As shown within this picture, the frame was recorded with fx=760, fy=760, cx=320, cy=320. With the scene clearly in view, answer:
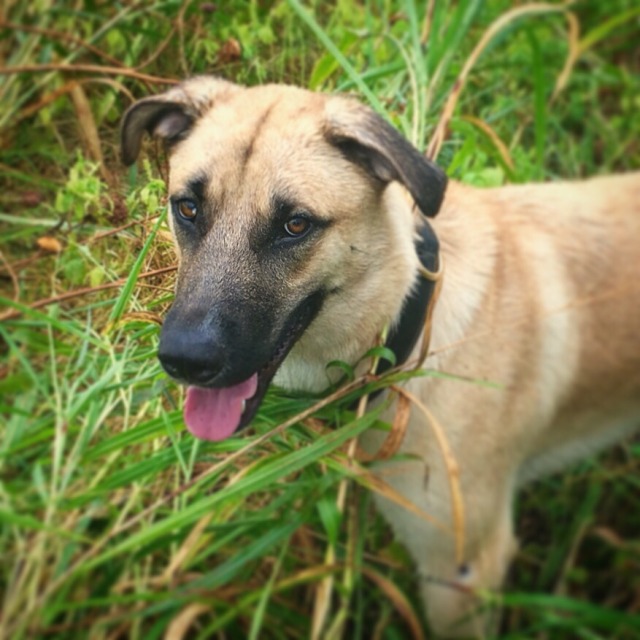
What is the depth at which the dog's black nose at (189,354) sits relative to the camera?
1642 millimetres

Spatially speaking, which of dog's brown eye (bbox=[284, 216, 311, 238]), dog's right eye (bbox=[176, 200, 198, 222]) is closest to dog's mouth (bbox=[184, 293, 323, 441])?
dog's brown eye (bbox=[284, 216, 311, 238])

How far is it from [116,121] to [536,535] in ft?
8.89

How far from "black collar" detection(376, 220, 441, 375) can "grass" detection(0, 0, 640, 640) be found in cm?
22

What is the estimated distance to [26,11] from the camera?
2.69m

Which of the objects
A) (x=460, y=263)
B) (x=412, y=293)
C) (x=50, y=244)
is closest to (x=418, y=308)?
(x=412, y=293)

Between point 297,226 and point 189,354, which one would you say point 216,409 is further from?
point 297,226

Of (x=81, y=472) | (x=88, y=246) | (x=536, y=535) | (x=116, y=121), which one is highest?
→ (x=116, y=121)

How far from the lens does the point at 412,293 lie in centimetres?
214

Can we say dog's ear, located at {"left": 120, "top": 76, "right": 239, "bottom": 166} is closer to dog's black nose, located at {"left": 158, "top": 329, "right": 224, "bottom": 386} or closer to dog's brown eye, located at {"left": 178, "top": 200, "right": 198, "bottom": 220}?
dog's brown eye, located at {"left": 178, "top": 200, "right": 198, "bottom": 220}

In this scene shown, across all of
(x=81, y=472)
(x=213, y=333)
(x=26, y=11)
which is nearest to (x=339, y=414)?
(x=213, y=333)

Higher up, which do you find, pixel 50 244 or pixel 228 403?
→ pixel 50 244

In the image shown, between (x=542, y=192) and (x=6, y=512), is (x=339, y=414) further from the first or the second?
(x=542, y=192)

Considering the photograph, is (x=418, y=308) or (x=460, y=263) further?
(x=460, y=263)

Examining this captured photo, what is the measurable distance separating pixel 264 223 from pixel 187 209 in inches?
7.9
